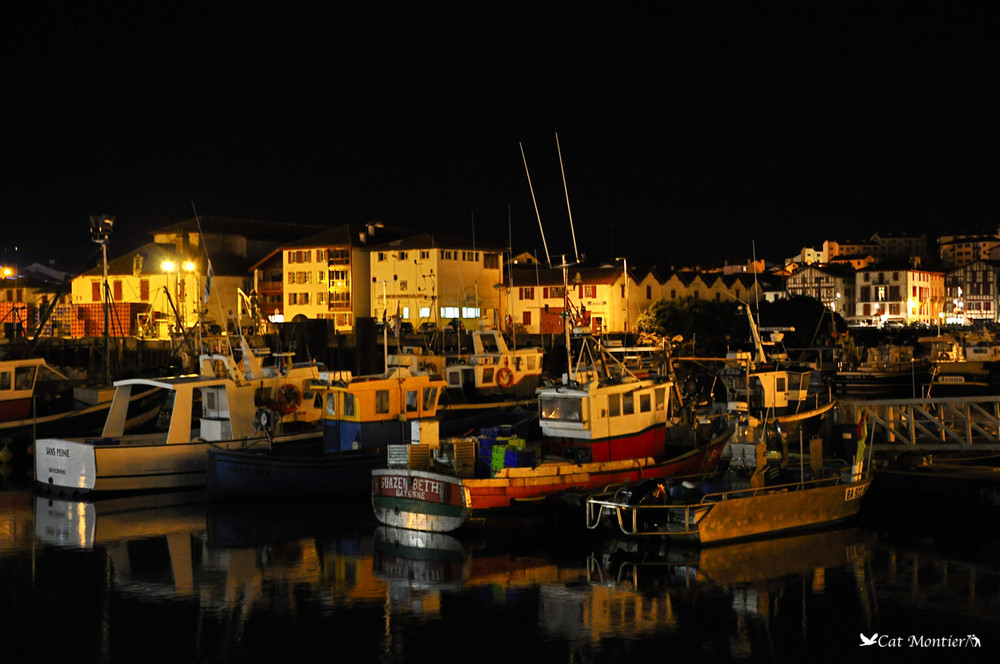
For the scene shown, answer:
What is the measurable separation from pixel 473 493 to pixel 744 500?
14.5ft

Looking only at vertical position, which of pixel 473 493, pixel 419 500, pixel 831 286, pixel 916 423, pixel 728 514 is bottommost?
pixel 728 514

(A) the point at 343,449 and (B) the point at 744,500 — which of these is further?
(A) the point at 343,449

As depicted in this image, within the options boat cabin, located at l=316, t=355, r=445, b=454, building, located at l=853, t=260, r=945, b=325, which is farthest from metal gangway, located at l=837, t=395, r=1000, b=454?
building, located at l=853, t=260, r=945, b=325

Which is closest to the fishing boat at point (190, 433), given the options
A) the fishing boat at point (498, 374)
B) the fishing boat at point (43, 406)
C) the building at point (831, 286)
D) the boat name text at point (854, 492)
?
the fishing boat at point (43, 406)

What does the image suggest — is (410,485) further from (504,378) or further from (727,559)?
(504,378)

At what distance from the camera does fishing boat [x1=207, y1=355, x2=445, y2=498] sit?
848 inches

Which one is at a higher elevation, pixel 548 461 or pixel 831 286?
pixel 831 286

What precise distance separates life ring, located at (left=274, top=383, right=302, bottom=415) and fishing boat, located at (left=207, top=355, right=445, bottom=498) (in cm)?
150

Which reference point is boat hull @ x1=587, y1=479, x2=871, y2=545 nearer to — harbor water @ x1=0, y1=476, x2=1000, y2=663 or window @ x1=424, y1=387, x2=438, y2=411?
harbor water @ x1=0, y1=476, x2=1000, y2=663

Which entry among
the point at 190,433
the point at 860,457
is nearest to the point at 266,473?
the point at 190,433

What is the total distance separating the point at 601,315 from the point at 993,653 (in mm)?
55239

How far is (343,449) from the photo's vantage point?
74.1ft

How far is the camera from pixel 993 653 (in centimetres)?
1198

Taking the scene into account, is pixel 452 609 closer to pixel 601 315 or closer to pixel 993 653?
pixel 993 653
